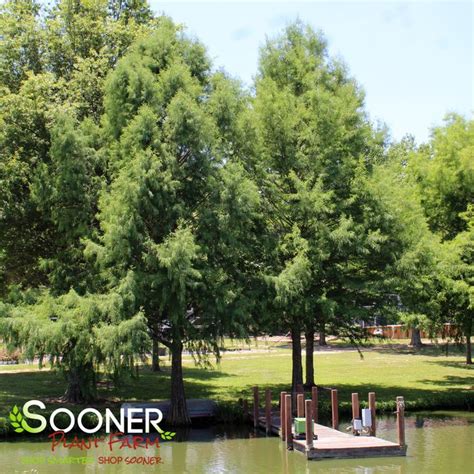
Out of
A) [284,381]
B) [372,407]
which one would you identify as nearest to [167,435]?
[372,407]

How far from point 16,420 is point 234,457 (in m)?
7.78

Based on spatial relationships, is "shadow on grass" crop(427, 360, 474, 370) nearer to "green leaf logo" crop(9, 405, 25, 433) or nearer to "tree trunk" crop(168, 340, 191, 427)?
"tree trunk" crop(168, 340, 191, 427)

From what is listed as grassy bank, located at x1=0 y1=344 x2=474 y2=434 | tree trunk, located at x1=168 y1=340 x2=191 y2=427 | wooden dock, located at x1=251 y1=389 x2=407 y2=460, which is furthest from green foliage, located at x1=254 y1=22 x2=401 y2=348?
wooden dock, located at x1=251 y1=389 x2=407 y2=460

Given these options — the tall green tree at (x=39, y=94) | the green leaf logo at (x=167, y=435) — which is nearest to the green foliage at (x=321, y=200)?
the green leaf logo at (x=167, y=435)

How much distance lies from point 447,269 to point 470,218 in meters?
2.85

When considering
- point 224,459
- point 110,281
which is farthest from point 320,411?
point 110,281

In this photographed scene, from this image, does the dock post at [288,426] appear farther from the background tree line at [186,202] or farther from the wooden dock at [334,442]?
the background tree line at [186,202]

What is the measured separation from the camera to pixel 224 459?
1988 centimetres

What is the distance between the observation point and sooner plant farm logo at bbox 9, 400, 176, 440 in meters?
22.7

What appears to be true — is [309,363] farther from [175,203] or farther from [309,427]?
[309,427]

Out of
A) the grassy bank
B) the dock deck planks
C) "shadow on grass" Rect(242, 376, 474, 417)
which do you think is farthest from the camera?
the grassy bank

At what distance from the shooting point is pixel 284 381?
34688 millimetres

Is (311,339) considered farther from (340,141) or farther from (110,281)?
(110,281)

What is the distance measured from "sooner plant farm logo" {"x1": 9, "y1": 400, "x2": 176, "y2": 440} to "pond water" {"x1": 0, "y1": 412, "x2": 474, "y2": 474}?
683 mm
